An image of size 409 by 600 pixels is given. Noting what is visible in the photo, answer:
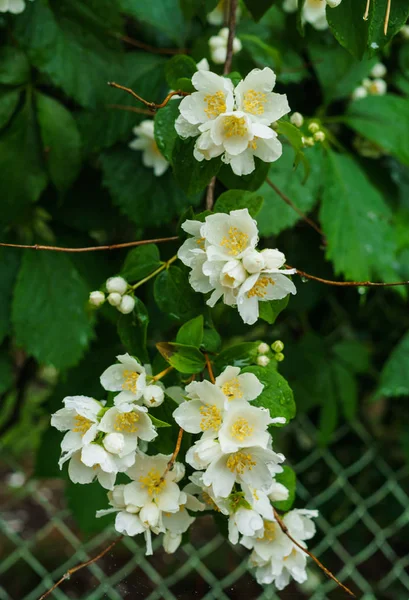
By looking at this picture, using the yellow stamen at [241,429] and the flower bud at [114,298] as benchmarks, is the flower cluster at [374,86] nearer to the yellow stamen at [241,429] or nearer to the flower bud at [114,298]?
the flower bud at [114,298]

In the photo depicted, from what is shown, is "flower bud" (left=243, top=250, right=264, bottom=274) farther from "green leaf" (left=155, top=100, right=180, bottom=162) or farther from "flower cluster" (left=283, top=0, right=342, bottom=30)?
"flower cluster" (left=283, top=0, right=342, bottom=30)

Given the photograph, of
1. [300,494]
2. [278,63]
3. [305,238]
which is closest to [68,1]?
[278,63]

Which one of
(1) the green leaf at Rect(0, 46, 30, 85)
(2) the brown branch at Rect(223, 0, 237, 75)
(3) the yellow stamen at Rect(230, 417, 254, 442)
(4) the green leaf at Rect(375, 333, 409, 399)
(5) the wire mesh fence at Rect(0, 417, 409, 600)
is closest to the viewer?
(3) the yellow stamen at Rect(230, 417, 254, 442)

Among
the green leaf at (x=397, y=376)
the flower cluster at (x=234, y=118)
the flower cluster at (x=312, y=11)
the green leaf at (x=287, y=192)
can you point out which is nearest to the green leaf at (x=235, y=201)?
the flower cluster at (x=234, y=118)

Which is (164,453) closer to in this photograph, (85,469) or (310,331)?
(85,469)

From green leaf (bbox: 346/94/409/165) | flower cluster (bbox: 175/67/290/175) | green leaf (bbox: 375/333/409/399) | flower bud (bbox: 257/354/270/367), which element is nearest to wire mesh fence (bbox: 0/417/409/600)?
green leaf (bbox: 375/333/409/399)

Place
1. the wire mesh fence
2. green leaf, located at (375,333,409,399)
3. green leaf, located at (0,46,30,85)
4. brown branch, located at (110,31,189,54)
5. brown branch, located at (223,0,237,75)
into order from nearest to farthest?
brown branch, located at (223,0,237,75), green leaf, located at (0,46,30,85), brown branch, located at (110,31,189,54), green leaf, located at (375,333,409,399), the wire mesh fence

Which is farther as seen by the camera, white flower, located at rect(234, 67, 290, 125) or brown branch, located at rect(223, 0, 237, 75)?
brown branch, located at rect(223, 0, 237, 75)
